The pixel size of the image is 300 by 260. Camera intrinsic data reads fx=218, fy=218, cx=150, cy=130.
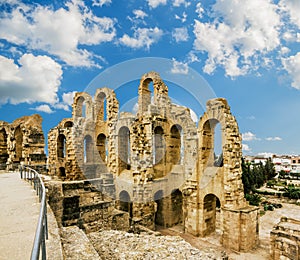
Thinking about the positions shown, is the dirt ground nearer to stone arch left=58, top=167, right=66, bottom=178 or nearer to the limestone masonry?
the limestone masonry

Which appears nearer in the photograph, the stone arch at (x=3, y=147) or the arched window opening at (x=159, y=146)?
the arched window opening at (x=159, y=146)

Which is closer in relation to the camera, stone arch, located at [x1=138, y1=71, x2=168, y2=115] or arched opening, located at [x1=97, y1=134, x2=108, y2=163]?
stone arch, located at [x1=138, y1=71, x2=168, y2=115]

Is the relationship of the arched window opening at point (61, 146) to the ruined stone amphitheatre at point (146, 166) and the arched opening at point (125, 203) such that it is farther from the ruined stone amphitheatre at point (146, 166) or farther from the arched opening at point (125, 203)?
the arched opening at point (125, 203)

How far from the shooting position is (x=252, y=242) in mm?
11023

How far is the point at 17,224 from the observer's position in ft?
12.1

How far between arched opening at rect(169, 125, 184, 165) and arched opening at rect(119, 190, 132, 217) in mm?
4096

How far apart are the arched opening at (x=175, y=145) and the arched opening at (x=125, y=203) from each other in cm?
410

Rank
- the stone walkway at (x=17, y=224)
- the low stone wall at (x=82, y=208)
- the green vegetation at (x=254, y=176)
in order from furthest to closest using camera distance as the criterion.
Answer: the green vegetation at (x=254, y=176) → the low stone wall at (x=82, y=208) → the stone walkway at (x=17, y=224)

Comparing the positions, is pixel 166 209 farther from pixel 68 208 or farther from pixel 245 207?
pixel 68 208

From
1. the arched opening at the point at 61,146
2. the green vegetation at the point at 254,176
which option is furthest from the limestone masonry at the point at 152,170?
the green vegetation at the point at 254,176

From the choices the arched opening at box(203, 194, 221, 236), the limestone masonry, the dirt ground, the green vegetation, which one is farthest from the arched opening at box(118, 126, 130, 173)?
the green vegetation

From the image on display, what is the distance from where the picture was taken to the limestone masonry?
9592 millimetres

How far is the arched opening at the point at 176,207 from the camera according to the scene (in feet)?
51.3

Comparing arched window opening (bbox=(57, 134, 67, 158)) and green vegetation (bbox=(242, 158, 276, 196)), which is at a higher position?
arched window opening (bbox=(57, 134, 67, 158))
